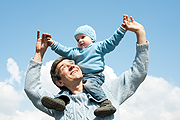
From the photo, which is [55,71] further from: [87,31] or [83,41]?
[87,31]

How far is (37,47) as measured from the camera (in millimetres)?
3918

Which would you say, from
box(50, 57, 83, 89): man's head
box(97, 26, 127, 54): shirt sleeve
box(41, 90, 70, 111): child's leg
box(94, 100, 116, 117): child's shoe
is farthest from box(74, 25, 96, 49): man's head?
box(94, 100, 116, 117): child's shoe

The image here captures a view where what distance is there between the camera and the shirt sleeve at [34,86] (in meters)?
3.73

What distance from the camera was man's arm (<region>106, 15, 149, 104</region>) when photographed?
3.76m

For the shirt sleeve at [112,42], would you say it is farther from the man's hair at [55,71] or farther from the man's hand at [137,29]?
the man's hair at [55,71]

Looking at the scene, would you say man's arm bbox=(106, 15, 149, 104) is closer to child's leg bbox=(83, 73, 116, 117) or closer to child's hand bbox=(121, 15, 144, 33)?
child's hand bbox=(121, 15, 144, 33)

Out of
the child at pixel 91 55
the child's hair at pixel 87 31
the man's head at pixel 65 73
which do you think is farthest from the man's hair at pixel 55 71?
the child's hair at pixel 87 31

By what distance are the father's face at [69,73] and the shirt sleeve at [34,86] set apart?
1.08 feet

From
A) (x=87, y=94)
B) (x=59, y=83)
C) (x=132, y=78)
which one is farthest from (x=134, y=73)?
(x=59, y=83)

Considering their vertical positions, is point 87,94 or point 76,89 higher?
point 76,89

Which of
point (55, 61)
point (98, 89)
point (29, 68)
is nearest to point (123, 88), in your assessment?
point (98, 89)

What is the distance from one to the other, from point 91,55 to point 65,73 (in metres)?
0.47

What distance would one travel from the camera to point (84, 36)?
13.2 ft

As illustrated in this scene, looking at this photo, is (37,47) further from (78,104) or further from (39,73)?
(78,104)
